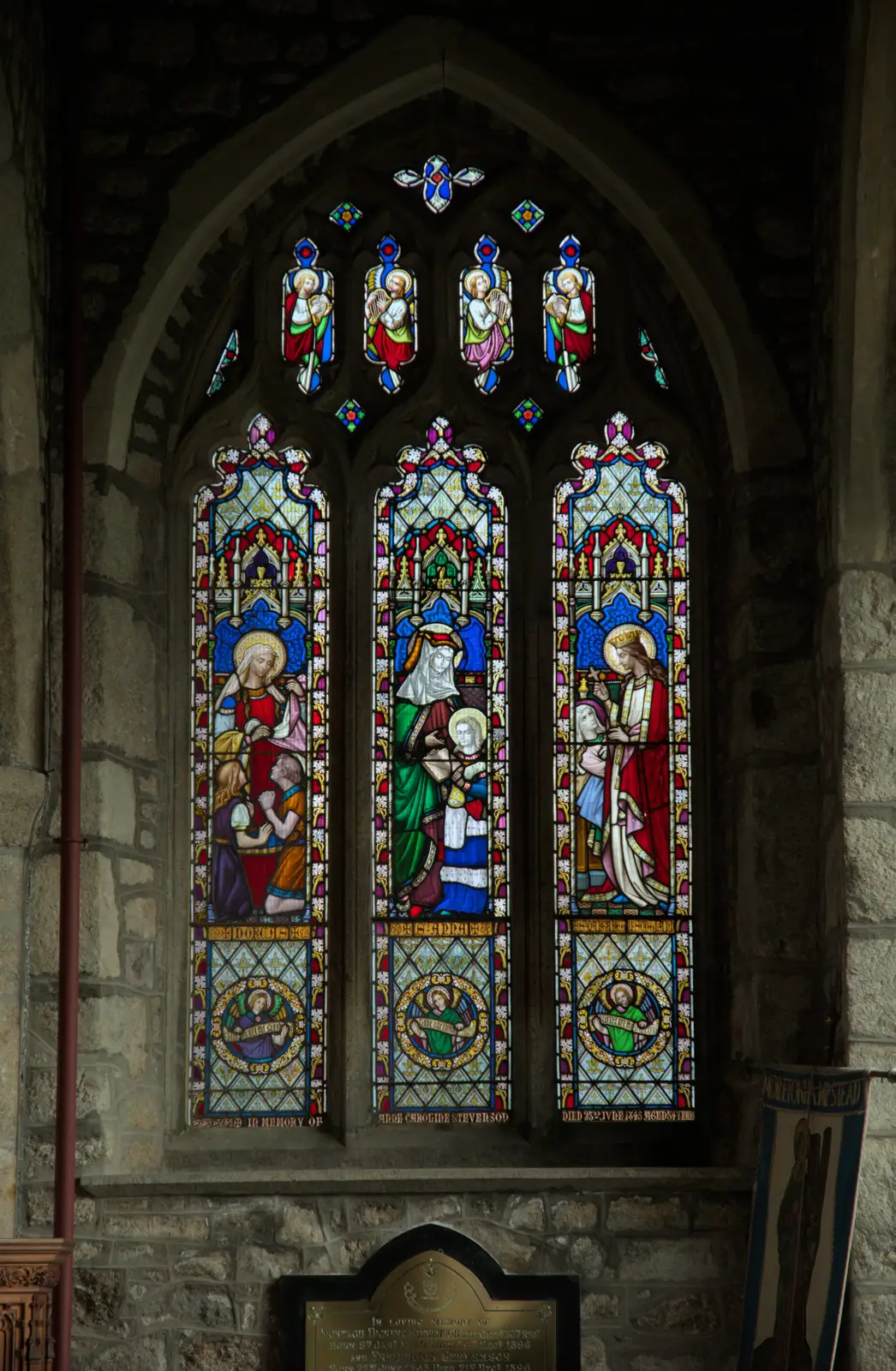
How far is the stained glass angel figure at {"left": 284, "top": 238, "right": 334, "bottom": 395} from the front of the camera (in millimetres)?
5961

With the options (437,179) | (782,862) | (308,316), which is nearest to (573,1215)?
(782,862)

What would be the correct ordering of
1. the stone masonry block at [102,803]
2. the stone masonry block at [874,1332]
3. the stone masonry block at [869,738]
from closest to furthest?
the stone masonry block at [874,1332], the stone masonry block at [869,738], the stone masonry block at [102,803]

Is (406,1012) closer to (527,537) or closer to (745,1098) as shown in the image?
(745,1098)

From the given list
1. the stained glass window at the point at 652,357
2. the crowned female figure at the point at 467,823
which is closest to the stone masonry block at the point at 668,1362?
the crowned female figure at the point at 467,823

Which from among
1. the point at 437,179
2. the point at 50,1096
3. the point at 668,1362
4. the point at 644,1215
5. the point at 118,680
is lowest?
the point at 668,1362

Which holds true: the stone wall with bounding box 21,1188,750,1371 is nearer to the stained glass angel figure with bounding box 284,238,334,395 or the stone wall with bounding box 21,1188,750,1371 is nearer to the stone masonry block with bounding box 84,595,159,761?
the stone masonry block with bounding box 84,595,159,761

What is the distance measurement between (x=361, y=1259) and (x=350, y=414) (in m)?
2.51

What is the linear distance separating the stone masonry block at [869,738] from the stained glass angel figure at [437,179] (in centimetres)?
205

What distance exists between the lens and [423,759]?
5699mm

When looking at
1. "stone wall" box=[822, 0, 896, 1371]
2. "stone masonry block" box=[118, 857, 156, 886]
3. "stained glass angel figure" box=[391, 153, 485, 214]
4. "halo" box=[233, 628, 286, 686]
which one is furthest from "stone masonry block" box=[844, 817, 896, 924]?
"stained glass angel figure" box=[391, 153, 485, 214]

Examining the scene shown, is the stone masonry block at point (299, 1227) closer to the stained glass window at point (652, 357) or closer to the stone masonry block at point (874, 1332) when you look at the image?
the stone masonry block at point (874, 1332)

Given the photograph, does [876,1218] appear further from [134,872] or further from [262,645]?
[262,645]

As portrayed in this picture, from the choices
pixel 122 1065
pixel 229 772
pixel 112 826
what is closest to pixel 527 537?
pixel 229 772

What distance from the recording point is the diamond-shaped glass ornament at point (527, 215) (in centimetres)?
599
